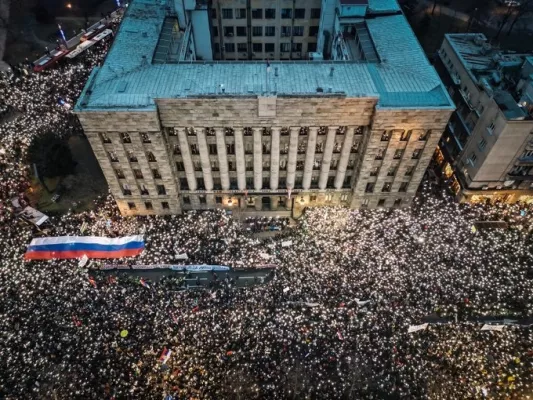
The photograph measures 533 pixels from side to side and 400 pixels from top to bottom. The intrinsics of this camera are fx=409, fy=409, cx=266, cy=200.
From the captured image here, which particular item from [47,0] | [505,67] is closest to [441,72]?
[505,67]

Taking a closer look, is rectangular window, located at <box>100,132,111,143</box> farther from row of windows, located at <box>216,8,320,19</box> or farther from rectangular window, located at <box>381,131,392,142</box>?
rectangular window, located at <box>381,131,392,142</box>

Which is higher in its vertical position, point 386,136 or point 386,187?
point 386,136

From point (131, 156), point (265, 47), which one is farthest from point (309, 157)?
point (265, 47)

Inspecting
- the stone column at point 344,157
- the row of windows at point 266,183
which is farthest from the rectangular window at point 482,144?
the stone column at point 344,157

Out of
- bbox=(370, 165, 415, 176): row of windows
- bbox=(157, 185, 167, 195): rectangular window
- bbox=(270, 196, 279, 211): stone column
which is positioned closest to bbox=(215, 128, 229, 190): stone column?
bbox=(270, 196, 279, 211): stone column

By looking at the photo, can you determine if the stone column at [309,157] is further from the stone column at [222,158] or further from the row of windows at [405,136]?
the stone column at [222,158]

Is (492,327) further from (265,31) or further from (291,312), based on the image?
(265,31)
